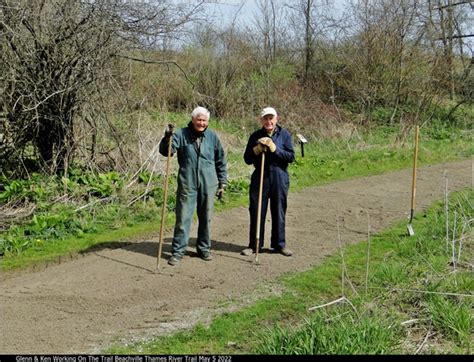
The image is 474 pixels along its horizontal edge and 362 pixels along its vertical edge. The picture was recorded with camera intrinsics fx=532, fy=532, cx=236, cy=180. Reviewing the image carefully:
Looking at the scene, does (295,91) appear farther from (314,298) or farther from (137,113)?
(314,298)

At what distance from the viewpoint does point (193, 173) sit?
659cm

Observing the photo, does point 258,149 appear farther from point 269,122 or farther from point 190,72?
point 190,72

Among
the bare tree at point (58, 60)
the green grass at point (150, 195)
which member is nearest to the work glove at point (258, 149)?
the green grass at point (150, 195)

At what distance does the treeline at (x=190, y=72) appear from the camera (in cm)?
899

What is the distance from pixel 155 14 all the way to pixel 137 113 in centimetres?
199

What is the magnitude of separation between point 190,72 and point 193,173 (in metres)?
13.0

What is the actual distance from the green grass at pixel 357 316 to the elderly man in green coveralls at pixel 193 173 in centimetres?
137

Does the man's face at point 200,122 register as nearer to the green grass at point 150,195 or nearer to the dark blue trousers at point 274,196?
the dark blue trousers at point 274,196

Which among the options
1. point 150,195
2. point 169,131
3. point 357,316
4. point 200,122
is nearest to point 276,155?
point 200,122

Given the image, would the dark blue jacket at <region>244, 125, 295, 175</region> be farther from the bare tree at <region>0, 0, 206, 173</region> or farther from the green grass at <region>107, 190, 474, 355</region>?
the bare tree at <region>0, 0, 206, 173</region>

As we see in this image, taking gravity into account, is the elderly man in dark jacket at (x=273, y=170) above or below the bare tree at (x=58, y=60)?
below

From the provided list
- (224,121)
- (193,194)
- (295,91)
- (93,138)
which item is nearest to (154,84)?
(224,121)

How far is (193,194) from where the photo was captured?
21.7ft

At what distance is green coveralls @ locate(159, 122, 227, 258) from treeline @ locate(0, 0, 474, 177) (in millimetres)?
3297
